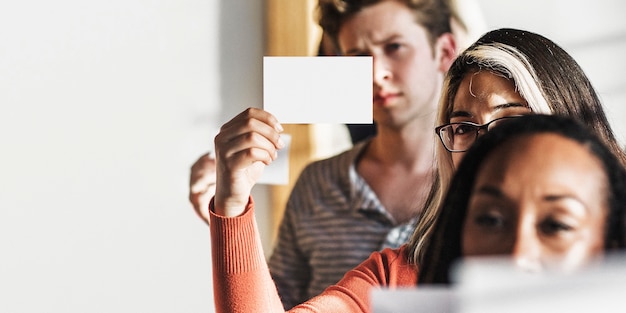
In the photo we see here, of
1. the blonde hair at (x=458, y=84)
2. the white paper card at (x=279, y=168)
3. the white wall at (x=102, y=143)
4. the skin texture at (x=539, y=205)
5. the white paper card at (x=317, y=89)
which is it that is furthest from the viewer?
the white wall at (x=102, y=143)

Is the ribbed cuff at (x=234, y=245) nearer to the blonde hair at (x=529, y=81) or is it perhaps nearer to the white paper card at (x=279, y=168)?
the blonde hair at (x=529, y=81)

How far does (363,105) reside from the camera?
1.13 m

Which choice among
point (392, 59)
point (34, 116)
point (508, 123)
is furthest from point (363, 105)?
point (34, 116)

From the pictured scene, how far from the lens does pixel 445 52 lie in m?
2.27

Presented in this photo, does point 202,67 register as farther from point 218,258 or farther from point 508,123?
point 508,123

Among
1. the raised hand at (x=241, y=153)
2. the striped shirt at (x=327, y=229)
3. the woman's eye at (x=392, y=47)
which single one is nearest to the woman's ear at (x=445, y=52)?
the woman's eye at (x=392, y=47)

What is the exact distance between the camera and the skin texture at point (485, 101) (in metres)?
1.01

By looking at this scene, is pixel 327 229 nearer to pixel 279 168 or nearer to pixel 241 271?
pixel 279 168

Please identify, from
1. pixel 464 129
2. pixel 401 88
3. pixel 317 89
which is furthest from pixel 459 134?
pixel 401 88

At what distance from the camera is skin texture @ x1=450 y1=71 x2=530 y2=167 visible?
3.30 ft

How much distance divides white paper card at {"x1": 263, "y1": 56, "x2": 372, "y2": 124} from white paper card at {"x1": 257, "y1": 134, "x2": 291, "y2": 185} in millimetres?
867

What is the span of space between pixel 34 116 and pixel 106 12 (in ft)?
1.14

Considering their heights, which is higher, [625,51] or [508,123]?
[625,51]

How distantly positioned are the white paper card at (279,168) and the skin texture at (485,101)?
0.99 metres
